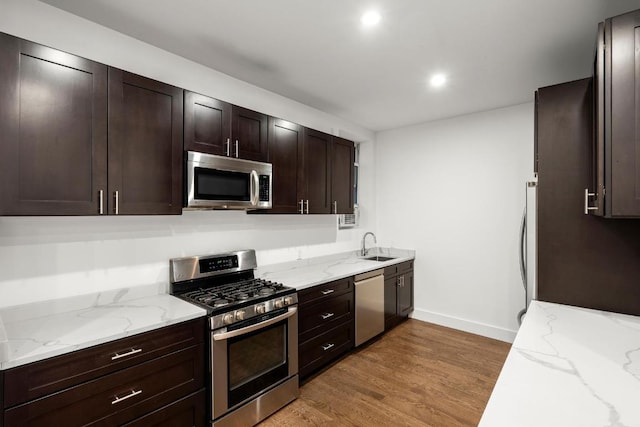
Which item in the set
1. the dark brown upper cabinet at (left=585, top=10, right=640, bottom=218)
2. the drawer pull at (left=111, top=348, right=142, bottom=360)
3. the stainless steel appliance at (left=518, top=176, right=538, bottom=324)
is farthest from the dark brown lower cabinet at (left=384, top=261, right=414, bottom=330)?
the drawer pull at (left=111, top=348, right=142, bottom=360)

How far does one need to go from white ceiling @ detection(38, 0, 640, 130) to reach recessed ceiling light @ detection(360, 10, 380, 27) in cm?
4

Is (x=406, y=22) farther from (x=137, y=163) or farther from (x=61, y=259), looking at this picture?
(x=61, y=259)

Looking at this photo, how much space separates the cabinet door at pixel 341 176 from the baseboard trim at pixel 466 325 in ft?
6.24

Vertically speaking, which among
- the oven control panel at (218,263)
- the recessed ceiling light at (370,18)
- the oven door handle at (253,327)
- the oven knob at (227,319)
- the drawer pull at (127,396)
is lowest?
the drawer pull at (127,396)

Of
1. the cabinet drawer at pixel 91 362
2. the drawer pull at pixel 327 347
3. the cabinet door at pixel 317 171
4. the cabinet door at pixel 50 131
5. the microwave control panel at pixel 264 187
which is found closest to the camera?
the cabinet drawer at pixel 91 362

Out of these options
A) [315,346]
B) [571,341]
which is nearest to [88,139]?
[315,346]

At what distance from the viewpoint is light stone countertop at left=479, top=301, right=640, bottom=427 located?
3.31 feet

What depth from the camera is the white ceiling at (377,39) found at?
1921 millimetres

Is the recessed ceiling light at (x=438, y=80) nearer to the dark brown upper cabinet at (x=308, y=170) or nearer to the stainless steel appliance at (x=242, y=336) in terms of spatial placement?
the dark brown upper cabinet at (x=308, y=170)

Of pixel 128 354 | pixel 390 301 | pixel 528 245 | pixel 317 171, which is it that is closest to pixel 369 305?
pixel 390 301

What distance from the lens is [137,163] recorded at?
1971 mm

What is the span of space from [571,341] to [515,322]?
7.83ft

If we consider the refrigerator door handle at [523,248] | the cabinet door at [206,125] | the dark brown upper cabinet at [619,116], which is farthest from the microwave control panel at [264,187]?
the refrigerator door handle at [523,248]

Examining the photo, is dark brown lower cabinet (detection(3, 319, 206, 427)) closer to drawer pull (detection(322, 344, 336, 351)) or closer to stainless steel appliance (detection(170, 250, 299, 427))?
stainless steel appliance (detection(170, 250, 299, 427))
